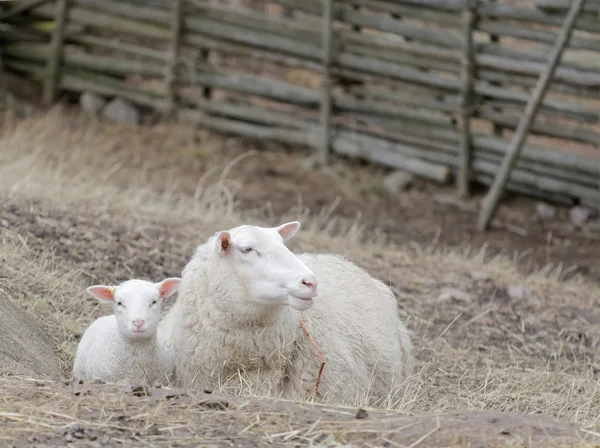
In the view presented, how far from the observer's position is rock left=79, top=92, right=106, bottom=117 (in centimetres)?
1196

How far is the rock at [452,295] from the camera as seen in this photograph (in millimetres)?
6676

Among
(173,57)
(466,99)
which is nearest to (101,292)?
(466,99)

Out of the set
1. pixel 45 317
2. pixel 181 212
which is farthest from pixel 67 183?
pixel 45 317

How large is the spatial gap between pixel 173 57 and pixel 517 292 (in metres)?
6.12

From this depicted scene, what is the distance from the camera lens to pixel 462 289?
687 cm

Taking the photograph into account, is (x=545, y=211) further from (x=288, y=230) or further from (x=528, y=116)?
(x=288, y=230)

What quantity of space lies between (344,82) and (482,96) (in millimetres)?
1780

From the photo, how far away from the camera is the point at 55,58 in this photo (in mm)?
12148

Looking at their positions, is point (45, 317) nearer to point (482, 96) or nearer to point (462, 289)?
point (462, 289)

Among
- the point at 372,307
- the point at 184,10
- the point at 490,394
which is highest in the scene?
the point at 184,10

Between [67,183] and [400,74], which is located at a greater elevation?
[400,74]

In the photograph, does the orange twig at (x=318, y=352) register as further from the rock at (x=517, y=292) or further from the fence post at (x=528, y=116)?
the fence post at (x=528, y=116)

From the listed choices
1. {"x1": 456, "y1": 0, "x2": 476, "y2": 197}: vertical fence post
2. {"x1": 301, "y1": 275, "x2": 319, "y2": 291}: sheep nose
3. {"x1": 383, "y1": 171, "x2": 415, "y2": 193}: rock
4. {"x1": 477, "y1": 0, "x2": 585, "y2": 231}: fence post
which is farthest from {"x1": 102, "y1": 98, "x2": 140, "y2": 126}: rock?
{"x1": 301, "y1": 275, "x2": 319, "y2": 291}: sheep nose

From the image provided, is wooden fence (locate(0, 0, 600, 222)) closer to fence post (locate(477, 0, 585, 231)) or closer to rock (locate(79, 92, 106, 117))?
rock (locate(79, 92, 106, 117))
